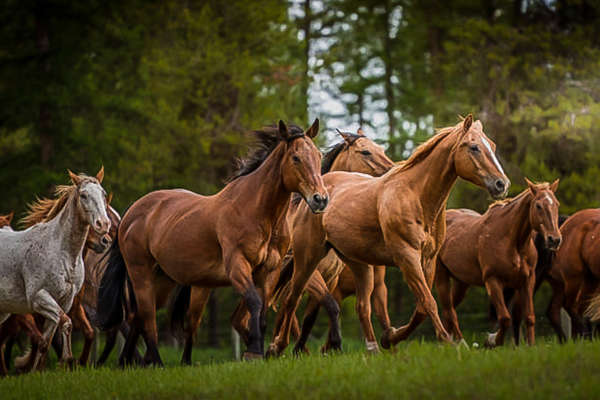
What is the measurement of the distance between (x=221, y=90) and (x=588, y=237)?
40.9 feet

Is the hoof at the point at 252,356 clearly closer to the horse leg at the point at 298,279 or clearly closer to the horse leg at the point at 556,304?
the horse leg at the point at 298,279

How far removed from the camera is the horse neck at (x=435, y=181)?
856 cm

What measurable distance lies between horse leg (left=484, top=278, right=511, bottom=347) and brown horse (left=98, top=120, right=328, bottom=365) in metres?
3.23

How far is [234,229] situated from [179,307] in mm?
3487

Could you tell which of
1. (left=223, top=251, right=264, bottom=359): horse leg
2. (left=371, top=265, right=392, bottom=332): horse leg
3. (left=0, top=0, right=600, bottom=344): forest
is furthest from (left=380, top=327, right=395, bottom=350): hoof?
(left=0, top=0, right=600, bottom=344): forest

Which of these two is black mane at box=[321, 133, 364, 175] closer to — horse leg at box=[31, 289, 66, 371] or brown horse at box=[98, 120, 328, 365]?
brown horse at box=[98, 120, 328, 365]

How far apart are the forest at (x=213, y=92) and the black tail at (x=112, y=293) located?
27.0 feet

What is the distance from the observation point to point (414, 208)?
8484 mm

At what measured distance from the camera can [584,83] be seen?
19859 millimetres

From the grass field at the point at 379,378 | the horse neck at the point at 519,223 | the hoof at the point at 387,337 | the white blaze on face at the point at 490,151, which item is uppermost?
the white blaze on face at the point at 490,151

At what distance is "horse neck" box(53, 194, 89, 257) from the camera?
10.0 metres

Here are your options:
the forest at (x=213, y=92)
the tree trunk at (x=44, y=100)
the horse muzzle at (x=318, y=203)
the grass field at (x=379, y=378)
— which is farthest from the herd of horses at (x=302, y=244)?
the tree trunk at (x=44, y=100)

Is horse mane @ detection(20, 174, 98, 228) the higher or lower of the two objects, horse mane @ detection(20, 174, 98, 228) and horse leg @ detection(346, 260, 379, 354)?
the higher

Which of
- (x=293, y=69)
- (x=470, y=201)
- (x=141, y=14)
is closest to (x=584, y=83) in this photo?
(x=470, y=201)
